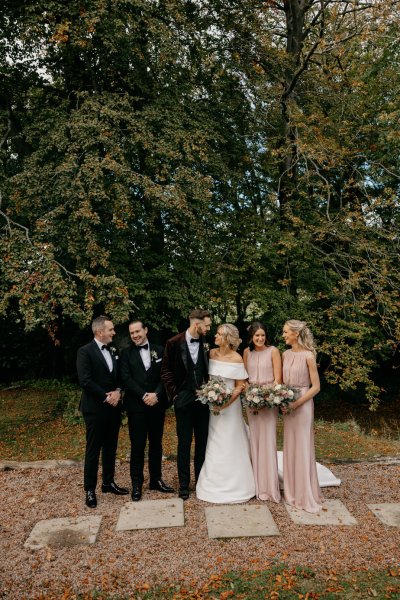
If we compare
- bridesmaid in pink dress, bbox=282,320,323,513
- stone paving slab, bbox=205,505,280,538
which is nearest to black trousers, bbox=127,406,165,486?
stone paving slab, bbox=205,505,280,538

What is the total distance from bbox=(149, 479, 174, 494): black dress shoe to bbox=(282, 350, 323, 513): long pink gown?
1375 mm

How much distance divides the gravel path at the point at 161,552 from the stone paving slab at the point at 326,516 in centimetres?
10

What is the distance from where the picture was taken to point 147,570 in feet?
15.0

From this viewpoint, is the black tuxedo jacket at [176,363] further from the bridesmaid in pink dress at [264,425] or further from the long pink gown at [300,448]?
the long pink gown at [300,448]

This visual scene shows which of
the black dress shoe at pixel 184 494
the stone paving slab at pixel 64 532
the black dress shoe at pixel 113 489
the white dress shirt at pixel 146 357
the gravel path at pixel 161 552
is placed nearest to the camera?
the gravel path at pixel 161 552

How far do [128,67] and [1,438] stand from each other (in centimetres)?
839

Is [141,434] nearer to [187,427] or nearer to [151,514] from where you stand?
[187,427]

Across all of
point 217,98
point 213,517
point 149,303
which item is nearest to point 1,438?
point 149,303

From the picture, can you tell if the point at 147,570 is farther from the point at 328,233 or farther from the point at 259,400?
the point at 328,233

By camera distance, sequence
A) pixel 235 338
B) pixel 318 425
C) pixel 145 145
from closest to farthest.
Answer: pixel 235 338, pixel 145 145, pixel 318 425

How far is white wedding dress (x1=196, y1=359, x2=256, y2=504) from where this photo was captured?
20.1 feet

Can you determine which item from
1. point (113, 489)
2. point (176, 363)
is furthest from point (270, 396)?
point (113, 489)

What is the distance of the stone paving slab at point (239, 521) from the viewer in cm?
522

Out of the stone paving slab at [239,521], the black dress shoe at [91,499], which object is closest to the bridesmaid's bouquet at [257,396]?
the stone paving slab at [239,521]
